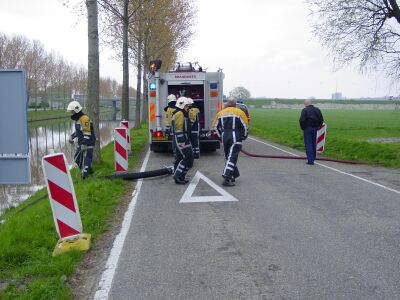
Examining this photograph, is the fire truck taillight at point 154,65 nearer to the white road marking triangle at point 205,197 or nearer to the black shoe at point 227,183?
the white road marking triangle at point 205,197

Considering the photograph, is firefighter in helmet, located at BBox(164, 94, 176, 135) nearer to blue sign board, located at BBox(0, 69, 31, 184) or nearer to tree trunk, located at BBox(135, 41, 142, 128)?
blue sign board, located at BBox(0, 69, 31, 184)

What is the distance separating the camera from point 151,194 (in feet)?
30.0

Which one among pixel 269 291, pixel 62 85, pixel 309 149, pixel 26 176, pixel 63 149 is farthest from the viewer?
pixel 62 85

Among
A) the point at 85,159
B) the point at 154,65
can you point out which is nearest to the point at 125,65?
the point at 154,65

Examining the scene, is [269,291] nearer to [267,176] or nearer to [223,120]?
[223,120]

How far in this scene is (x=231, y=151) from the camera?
9.99m

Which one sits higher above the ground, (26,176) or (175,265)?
(26,176)

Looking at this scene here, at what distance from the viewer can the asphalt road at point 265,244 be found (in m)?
4.38

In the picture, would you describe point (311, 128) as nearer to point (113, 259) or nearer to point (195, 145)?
point (195, 145)

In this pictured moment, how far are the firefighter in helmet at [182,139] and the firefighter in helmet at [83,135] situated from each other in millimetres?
1922

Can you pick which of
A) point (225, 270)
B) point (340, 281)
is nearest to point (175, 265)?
point (225, 270)

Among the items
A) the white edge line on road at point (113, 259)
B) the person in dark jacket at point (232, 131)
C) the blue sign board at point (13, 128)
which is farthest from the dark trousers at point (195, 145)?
the blue sign board at point (13, 128)

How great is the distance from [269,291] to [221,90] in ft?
39.3

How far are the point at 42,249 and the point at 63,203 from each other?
59 centimetres
